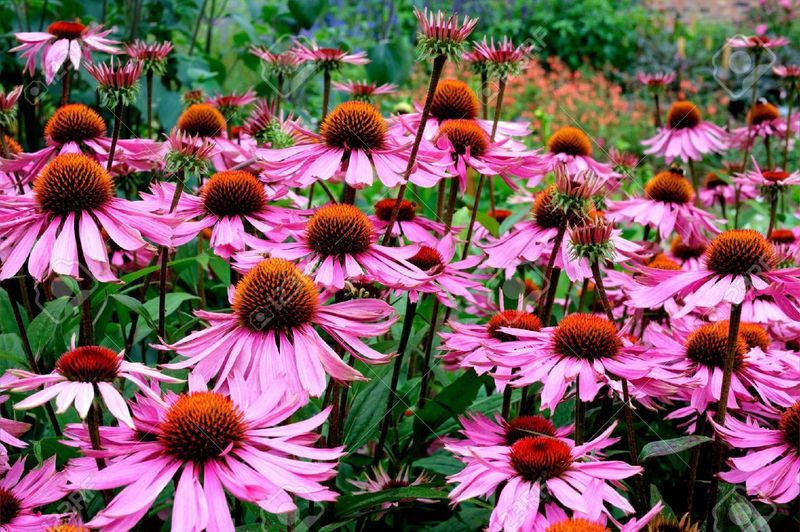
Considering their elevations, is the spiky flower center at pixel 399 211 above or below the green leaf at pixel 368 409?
above

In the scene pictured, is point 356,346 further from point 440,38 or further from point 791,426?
point 791,426

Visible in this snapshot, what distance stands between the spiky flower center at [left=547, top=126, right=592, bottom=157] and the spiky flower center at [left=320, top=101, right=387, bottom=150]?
0.99m

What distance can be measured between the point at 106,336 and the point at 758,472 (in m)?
1.39

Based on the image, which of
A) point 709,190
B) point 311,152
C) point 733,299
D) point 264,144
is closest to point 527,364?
point 733,299

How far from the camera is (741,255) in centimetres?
149

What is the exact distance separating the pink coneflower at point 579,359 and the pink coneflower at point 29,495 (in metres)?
0.73

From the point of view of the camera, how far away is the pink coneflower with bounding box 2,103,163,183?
1.95 m

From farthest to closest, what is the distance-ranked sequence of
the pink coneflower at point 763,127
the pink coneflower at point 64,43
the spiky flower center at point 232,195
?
the pink coneflower at point 763,127 → the pink coneflower at point 64,43 → the spiky flower center at point 232,195

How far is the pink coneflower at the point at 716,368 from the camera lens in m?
1.55

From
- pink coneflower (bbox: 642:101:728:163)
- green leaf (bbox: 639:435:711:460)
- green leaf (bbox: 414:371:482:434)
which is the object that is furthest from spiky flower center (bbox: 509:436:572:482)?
pink coneflower (bbox: 642:101:728:163)

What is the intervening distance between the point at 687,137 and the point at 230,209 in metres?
1.88

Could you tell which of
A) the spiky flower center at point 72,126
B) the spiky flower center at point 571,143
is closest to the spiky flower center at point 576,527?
the spiky flower center at point 72,126

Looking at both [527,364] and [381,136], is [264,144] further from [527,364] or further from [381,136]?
[527,364]

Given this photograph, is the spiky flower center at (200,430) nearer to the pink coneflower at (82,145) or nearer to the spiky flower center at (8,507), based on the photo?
the spiky flower center at (8,507)
